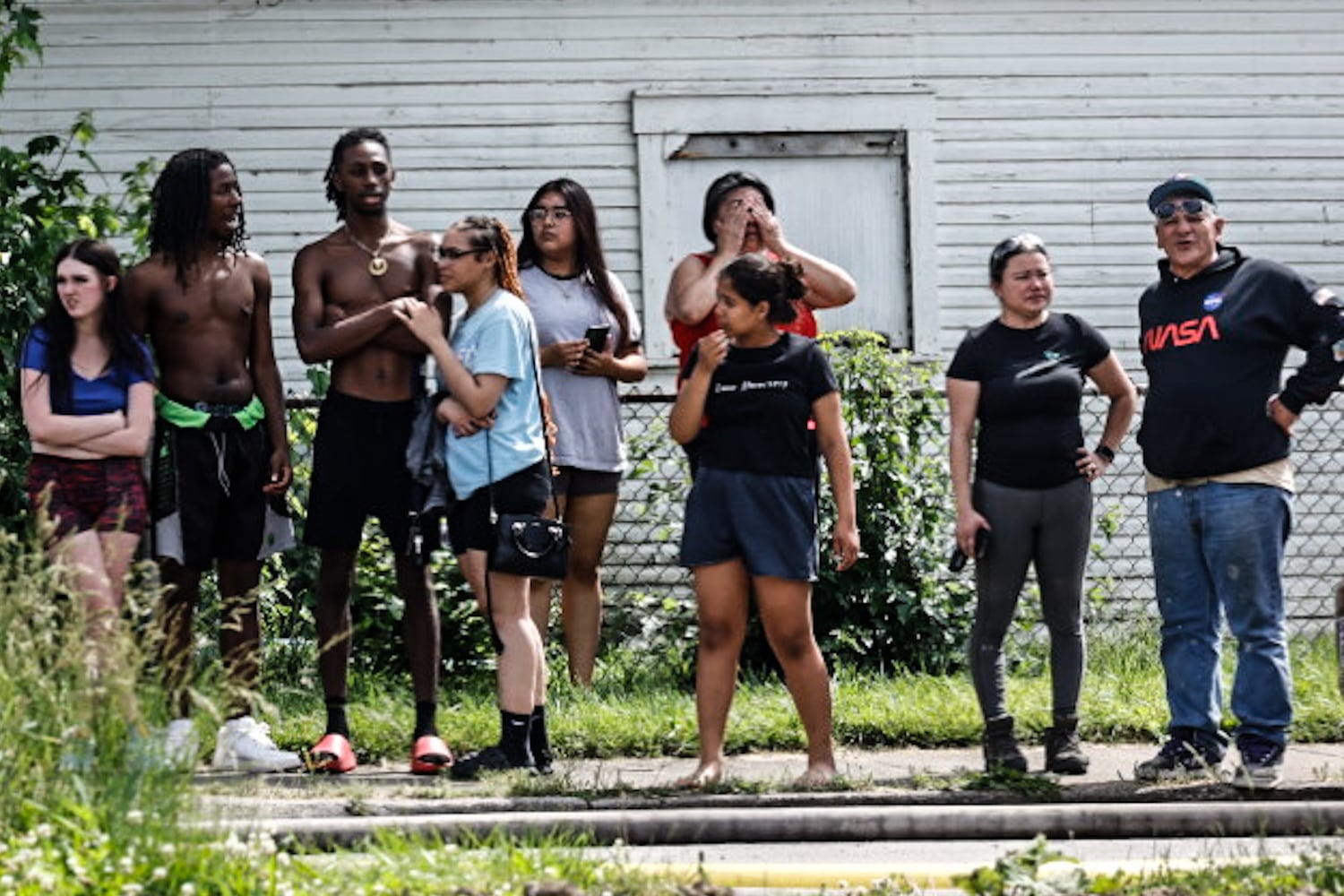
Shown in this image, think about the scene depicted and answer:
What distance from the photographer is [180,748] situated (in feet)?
20.0

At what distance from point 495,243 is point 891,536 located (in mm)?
3268

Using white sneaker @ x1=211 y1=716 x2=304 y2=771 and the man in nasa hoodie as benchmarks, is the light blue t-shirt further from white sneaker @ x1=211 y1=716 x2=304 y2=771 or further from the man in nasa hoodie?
the man in nasa hoodie

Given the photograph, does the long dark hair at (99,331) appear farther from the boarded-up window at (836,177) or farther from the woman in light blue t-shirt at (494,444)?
the boarded-up window at (836,177)

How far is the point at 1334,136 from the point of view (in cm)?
1437

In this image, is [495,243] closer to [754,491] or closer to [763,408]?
[763,408]

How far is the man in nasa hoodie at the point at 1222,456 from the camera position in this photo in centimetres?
810

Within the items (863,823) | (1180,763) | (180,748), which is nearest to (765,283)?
(863,823)

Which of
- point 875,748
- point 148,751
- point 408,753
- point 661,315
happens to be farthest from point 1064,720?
point 661,315

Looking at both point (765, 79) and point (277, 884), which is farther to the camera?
point (765, 79)

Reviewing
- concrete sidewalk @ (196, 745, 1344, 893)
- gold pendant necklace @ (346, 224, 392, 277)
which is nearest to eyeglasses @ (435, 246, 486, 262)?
gold pendant necklace @ (346, 224, 392, 277)

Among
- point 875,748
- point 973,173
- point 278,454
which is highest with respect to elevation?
point 973,173

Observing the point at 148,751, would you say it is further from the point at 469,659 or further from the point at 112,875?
the point at 469,659

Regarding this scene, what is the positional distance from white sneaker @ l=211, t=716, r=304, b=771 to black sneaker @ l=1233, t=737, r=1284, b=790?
3.30 m

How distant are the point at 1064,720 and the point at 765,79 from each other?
21.4 ft
